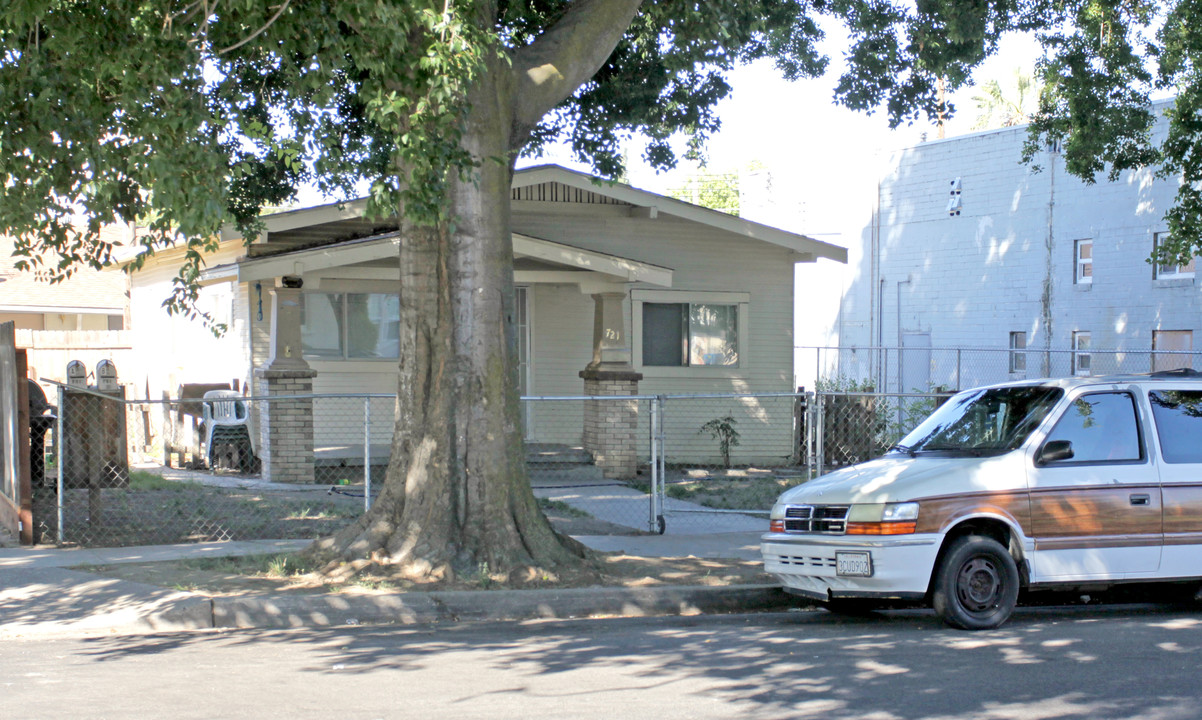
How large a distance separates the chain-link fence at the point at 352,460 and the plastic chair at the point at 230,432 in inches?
0.9

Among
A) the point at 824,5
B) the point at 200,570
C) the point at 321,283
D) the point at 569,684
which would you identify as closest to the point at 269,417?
the point at 321,283

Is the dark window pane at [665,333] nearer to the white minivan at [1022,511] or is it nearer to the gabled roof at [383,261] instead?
the gabled roof at [383,261]

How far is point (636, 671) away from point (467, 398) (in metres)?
3.13

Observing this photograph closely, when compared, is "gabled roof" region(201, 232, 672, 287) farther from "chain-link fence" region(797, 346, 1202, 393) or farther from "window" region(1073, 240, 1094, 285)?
"window" region(1073, 240, 1094, 285)

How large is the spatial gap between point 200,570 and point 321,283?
7205 mm

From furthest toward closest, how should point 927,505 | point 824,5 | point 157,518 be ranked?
point 824,5 → point 157,518 → point 927,505

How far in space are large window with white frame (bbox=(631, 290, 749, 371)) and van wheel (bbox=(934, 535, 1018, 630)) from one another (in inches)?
423

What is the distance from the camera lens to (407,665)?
22.6 feet

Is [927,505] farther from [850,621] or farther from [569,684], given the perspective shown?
[569,684]

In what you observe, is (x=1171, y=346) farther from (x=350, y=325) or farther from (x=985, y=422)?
(x=985, y=422)

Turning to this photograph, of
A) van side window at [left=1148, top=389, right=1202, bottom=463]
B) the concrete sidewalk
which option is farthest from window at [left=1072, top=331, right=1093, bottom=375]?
the concrete sidewalk

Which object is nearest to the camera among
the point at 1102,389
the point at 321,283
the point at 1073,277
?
the point at 1102,389

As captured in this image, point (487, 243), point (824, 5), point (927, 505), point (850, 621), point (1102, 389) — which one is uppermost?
point (824, 5)

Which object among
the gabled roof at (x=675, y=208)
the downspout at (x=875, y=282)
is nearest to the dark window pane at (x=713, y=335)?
the gabled roof at (x=675, y=208)
